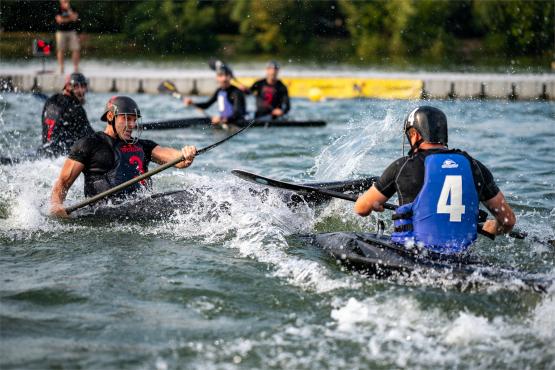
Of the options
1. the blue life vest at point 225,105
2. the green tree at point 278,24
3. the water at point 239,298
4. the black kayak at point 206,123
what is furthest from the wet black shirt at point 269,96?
the green tree at point 278,24

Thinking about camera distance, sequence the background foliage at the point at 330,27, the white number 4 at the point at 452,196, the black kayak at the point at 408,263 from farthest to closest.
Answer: the background foliage at the point at 330,27, the white number 4 at the point at 452,196, the black kayak at the point at 408,263

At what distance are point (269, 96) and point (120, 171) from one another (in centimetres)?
827

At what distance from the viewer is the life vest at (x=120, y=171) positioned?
8.61 metres

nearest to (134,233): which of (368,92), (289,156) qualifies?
(289,156)

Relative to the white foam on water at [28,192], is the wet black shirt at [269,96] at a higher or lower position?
higher

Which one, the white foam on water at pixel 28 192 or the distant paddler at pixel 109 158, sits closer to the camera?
the distant paddler at pixel 109 158

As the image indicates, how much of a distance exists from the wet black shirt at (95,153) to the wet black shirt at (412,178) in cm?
317

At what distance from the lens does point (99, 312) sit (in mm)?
6152

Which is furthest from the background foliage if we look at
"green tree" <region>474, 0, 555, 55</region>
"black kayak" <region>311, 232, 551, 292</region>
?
"black kayak" <region>311, 232, 551, 292</region>

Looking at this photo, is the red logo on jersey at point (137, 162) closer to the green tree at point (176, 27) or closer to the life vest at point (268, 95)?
the life vest at point (268, 95)

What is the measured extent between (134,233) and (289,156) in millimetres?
5654

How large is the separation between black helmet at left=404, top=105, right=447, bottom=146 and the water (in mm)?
1062

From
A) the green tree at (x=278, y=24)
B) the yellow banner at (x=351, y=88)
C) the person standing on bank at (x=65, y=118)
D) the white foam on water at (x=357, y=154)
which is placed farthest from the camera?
the green tree at (x=278, y=24)

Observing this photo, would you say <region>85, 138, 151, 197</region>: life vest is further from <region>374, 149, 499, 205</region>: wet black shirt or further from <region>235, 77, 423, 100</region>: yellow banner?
<region>235, 77, 423, 100</region>: yellow banner
